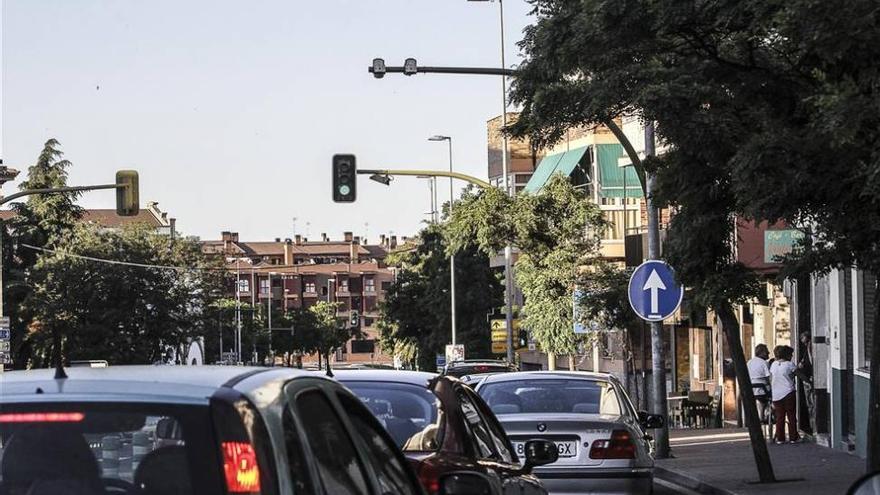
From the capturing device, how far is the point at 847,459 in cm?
2541

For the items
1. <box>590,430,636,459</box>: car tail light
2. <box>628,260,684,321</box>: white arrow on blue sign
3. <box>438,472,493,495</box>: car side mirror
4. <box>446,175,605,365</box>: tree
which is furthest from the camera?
<box>446,175,605,365</box>: tree

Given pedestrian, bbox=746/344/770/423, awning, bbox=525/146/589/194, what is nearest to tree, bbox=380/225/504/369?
awning, bbox=525/146/589/194

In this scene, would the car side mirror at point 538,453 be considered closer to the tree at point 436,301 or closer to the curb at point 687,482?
the curb at point 687,482

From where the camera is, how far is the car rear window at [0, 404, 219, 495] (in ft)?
14.5

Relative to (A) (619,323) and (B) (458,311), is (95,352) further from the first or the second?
(A) (619,323)

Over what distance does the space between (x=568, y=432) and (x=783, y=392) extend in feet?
48.6

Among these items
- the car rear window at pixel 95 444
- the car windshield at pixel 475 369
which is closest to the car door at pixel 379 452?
the car rear window at pixel 95 444

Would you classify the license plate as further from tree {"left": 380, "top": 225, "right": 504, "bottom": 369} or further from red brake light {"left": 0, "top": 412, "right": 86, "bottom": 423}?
tree {"left": 380, "top": 225, "right": 504, "bottom": 369}

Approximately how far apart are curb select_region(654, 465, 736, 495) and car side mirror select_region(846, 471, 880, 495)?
15270mm

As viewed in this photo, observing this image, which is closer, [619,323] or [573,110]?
[573,110]

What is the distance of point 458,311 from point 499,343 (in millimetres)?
26366

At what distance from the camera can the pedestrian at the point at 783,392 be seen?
29517 mm

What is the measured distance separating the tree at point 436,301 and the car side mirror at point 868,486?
244 ft

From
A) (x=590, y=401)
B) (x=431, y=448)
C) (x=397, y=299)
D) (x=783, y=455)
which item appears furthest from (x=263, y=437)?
(x=397, y=299)
